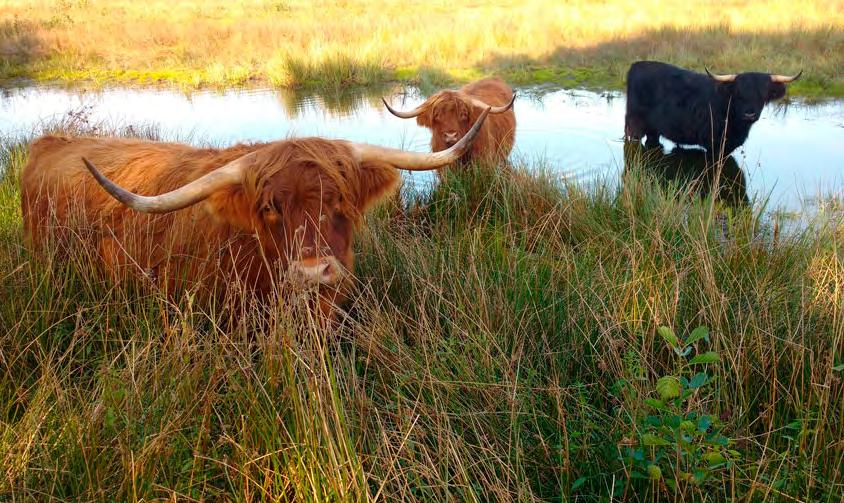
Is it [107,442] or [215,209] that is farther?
[215,209]

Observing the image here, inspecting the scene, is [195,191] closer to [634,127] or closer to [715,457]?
[715,457]

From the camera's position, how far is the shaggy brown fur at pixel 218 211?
255cm

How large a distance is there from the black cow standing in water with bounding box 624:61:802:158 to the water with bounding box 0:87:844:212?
0.34m

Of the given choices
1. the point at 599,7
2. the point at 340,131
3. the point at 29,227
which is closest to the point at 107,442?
the point at 29,227

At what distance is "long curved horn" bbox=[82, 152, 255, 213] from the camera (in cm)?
247

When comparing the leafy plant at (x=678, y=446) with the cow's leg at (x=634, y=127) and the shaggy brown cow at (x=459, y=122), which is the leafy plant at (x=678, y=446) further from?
the cow's leg at (x=634, y=127)

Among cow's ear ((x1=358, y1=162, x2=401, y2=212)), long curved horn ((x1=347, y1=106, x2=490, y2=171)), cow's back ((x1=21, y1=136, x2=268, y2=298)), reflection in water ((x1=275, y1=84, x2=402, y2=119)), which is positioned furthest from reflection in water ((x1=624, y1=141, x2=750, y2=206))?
cow's back ((x1=21, y1=136, x2=268, y2=298))

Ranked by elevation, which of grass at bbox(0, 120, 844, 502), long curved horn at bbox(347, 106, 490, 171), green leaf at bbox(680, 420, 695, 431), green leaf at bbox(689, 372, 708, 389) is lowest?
grass at bbox(0, 120, 844, 502)

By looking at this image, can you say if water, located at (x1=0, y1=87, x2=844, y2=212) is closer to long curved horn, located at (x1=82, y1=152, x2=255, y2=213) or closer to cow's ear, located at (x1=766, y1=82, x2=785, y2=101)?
cow's ear, located at (x1=766, y1=82, x2=785, y2=101)

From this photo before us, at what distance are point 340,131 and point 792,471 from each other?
339 inches

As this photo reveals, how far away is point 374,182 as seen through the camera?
2.96 m

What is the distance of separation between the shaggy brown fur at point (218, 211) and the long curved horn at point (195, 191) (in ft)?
0.17

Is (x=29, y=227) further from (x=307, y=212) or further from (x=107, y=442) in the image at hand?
(x=107, y=442)

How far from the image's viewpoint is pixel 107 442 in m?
1.71
